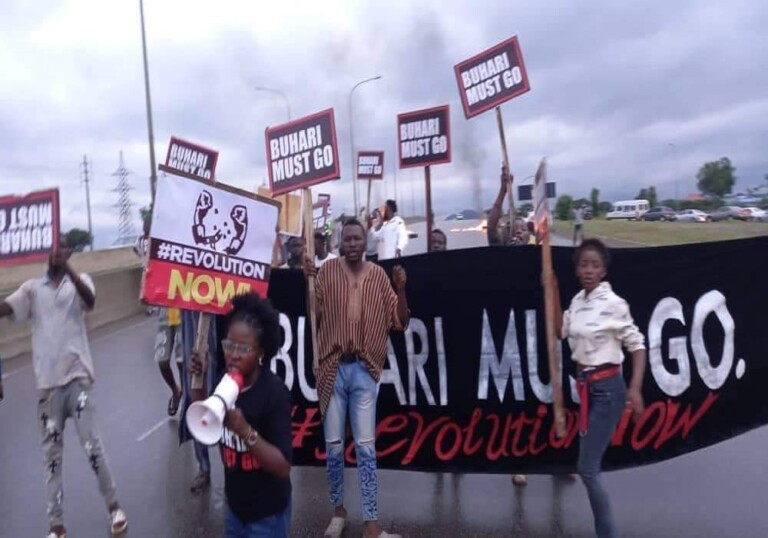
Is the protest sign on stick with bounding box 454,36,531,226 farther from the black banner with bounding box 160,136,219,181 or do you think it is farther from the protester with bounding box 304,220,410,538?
the protester with bounding box 304,220,410,538

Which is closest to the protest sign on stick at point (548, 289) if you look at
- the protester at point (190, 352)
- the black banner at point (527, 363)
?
the black banner at point (527, 363)

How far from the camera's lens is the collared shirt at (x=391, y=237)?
35.3 ft

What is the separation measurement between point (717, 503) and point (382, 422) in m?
2.23

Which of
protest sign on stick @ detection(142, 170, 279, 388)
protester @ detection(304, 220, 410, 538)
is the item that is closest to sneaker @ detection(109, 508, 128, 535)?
protester @ detection(304, 220, 410, 538)

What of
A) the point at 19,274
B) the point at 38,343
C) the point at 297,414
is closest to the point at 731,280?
the point at 297,414

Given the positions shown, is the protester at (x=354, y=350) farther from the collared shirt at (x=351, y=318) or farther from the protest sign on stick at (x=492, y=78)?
the protest sign on stick at (x=492, y=78)

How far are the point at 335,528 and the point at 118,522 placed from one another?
135cm

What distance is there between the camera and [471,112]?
6.95m

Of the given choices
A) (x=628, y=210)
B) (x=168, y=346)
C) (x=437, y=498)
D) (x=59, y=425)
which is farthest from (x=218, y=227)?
(x=628, y=210)

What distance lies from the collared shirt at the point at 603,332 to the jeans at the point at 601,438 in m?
0.13

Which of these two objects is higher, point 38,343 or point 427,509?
point 38,343

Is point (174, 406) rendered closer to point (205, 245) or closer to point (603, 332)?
point (205, 245)

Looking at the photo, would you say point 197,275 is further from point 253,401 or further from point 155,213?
point 253,401

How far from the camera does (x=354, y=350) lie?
4.72 m
